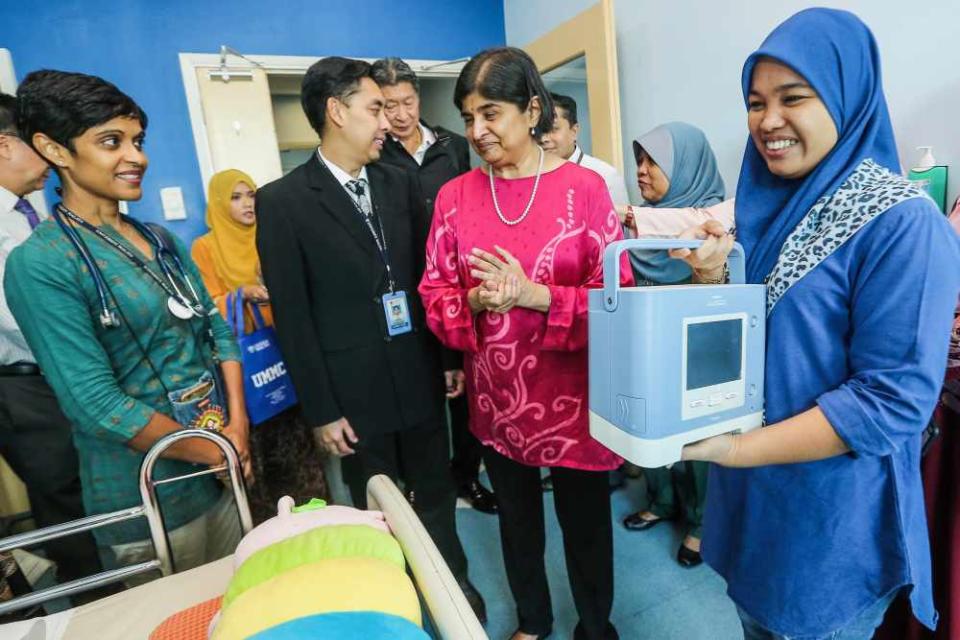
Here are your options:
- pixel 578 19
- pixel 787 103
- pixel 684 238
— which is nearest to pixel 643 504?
pixel 684 238

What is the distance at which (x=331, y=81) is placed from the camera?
53.4 inches

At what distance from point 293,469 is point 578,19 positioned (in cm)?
247

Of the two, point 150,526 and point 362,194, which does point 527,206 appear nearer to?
point 362,194

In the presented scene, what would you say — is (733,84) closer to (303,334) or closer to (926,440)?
(926,440)

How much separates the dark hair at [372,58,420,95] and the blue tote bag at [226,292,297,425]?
112cm

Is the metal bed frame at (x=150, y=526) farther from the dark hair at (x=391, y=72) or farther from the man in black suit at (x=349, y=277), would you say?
the dark hair at (x=391, y=72)

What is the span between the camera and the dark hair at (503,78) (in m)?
1.08

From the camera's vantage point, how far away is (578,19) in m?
2.50

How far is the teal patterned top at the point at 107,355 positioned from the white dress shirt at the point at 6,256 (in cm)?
64

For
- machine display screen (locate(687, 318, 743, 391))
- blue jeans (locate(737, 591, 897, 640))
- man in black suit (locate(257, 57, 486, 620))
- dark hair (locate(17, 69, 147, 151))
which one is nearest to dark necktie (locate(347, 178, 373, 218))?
man in black suit (locate(257, 57, 486, 620))

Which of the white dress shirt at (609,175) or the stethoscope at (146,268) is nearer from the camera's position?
the stethoscope at (146,268)

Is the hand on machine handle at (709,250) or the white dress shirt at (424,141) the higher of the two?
the white dress shirt at (424,141)

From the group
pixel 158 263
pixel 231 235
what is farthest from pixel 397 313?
pixel 231 235

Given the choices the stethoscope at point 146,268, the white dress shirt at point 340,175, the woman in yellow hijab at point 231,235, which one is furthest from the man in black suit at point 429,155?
the stethoscope at point 146,268
